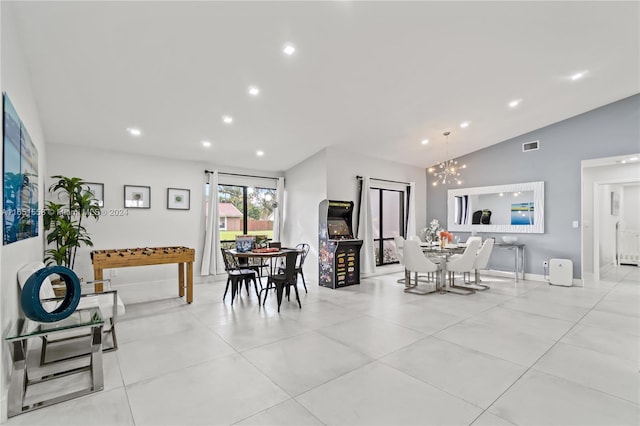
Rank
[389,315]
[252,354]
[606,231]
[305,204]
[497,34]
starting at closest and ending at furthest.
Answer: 1. [252,354]
2. [497,34]
3. [389,315]
4. [305,204]
5. [606,231]

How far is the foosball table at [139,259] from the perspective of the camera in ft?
13.7

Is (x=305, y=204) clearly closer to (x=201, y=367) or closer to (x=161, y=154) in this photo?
(x=161, y=154)

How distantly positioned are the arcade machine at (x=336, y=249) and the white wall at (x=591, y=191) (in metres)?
4.61

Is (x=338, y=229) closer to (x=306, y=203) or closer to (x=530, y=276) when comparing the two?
(x=306, y=203)

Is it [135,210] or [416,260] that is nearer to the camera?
[416,260]

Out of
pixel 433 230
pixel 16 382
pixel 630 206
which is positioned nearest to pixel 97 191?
pixel 16 382

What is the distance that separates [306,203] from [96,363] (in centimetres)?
494

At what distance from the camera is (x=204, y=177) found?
21.3ft

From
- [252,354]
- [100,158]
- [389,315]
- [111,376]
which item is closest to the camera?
[111,376]

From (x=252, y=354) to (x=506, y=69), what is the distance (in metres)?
4.83

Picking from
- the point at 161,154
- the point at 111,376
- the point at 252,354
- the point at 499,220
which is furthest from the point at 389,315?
the point at 161,154

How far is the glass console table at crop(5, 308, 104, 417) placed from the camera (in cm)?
207

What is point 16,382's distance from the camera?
6.86 ft

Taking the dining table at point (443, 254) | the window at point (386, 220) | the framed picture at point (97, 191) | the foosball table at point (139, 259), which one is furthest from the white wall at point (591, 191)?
the framed picture at point (97, 191)
